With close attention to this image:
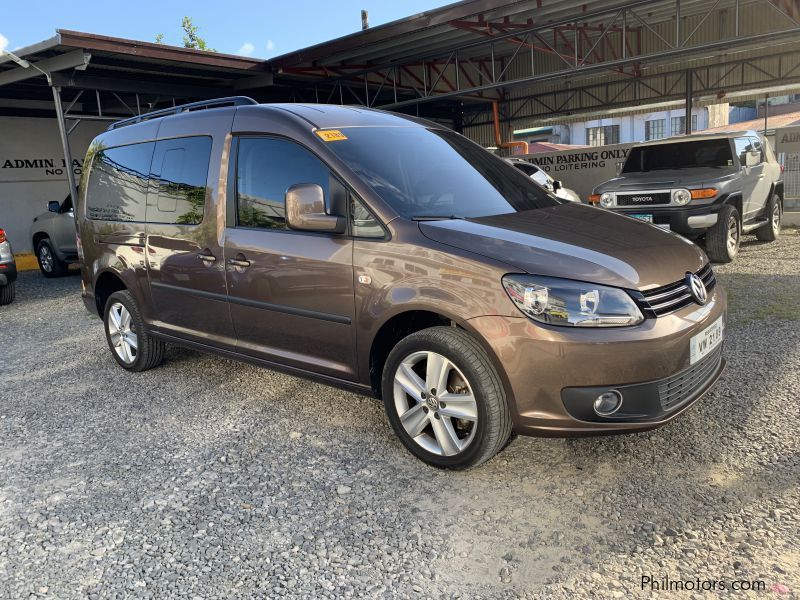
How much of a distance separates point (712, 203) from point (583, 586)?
22.1 feet

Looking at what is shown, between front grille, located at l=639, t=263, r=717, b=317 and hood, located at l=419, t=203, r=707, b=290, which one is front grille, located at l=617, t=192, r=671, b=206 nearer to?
hood, located at l=419, t=203, r=707, b=290

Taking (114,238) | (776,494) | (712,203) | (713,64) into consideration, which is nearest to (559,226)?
(776,494)

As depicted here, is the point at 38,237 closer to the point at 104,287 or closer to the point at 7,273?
the point at 7,273

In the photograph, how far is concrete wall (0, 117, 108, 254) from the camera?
14609 millimetres

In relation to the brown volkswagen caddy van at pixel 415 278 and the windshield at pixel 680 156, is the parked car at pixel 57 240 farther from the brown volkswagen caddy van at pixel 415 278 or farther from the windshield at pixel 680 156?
the windshield at pixel 680 156

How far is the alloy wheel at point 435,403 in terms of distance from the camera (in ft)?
9.77

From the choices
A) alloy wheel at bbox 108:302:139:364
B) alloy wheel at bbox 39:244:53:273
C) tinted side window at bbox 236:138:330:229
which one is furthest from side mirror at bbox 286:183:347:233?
alloy wheel at bbox 39:244:53:273

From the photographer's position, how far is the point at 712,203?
7762 mm

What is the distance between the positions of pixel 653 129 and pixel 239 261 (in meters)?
49.6

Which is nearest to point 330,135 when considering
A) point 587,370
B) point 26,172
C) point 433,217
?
point 433,217

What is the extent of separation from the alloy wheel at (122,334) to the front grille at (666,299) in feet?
12.5

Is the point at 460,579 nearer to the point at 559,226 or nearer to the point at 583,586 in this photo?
the point at 583,586

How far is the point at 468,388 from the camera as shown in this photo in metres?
3.00

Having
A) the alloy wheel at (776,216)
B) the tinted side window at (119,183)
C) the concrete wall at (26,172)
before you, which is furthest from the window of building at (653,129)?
the tinted side window at (119,183)
